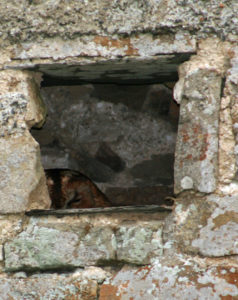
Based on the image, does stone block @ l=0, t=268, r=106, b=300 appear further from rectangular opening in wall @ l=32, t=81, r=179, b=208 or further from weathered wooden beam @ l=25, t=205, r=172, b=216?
rectangular opening in wall @ l=32, t=81, r=179, b=208

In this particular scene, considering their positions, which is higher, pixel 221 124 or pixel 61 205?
pixel 221 124

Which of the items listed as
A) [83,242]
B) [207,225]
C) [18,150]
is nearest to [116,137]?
[18,150]

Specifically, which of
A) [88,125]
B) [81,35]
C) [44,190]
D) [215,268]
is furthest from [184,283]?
[88,125]

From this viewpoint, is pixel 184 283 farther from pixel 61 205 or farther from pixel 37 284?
pixel 61 205

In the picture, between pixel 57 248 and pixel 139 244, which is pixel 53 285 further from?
pixel 139 244

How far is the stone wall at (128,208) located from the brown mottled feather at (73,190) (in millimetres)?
884

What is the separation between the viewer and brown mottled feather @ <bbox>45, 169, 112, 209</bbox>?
3936 millimetres

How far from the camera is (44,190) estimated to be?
304cm

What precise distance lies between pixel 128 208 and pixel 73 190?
1.17 m

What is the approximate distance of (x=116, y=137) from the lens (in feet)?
14.6

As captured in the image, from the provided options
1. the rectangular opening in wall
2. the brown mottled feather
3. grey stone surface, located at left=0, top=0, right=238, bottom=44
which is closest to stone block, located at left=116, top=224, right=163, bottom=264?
Result: grey stone surface, located at left=0, top=0, right=238, bottom=44

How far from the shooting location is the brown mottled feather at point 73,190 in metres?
3.94

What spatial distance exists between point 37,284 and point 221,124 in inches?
42.0

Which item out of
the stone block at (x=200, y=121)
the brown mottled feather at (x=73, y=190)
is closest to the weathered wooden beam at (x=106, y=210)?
the stone block at (x=200, y=121)
